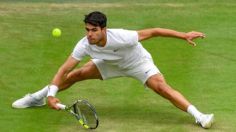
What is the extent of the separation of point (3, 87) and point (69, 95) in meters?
1.20

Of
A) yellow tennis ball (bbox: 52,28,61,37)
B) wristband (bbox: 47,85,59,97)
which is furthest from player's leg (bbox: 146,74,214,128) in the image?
yellow tennis ball (bbox: 52,28,61,37)

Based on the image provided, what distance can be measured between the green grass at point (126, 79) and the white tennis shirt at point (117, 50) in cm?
91

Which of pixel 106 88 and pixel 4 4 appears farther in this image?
pixel 4 4

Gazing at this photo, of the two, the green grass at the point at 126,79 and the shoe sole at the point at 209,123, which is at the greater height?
the shoe sole at the point at 209,123

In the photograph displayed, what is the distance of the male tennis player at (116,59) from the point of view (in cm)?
1034

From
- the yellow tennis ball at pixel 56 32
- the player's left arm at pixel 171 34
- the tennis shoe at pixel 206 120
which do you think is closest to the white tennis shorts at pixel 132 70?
the player's left arm at pixel 171 34

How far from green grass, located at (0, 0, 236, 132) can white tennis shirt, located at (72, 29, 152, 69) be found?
910 millimetres

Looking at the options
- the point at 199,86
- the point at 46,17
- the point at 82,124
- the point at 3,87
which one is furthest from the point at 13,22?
the point at 82,124

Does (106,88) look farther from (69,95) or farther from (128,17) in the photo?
(128,17)

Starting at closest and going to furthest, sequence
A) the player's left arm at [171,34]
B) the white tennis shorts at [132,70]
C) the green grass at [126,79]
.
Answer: the player's left arm at [171,34] → the white tennis shorts at [132,70] → the green grass at [126,79]

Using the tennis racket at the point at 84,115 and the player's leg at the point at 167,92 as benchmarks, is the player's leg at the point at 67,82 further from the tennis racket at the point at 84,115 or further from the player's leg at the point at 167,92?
the player's leg at the point at 167,92

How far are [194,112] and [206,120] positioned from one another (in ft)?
0.76

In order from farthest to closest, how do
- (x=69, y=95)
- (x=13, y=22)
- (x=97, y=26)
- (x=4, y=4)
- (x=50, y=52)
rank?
(x=4, y=4)
(x=13, y=22)
(x=50, y=52)
(x=69, y=95)
(x=97, y=26)

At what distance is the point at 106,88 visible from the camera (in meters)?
12.7
